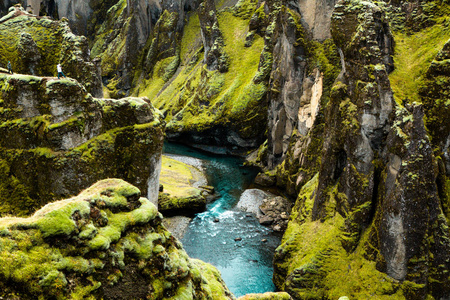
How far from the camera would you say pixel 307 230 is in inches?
1323

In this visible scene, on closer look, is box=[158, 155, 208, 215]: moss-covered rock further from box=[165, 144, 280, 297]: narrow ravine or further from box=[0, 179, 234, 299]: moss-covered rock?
box=[0, 179, 234, 299]: moss-covered rock

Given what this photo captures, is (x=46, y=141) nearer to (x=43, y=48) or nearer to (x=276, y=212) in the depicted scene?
(x=43, y=48)

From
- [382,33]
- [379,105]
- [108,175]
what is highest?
[382,33]

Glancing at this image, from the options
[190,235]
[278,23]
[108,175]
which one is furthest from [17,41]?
[278,23]

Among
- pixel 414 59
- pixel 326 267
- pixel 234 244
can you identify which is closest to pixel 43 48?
pixel 234 244

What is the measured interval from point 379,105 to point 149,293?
25163 millimetres

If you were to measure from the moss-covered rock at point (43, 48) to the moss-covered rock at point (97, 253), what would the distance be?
4091 centimetres

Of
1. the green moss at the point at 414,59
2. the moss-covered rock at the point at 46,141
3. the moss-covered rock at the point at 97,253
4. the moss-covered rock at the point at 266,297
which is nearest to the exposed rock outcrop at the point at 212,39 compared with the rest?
the green moss at the point at 414,59

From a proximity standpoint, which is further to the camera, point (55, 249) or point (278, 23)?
point (278, 23)

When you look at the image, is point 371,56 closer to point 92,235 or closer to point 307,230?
point 307,230

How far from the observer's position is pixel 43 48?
47.5 m

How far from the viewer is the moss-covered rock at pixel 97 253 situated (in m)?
8.22

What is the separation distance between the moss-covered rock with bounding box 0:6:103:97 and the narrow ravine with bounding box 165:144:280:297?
89.9ft

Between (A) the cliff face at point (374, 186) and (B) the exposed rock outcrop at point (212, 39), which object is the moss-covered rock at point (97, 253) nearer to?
(A) the cliff face at point (374, 186)
